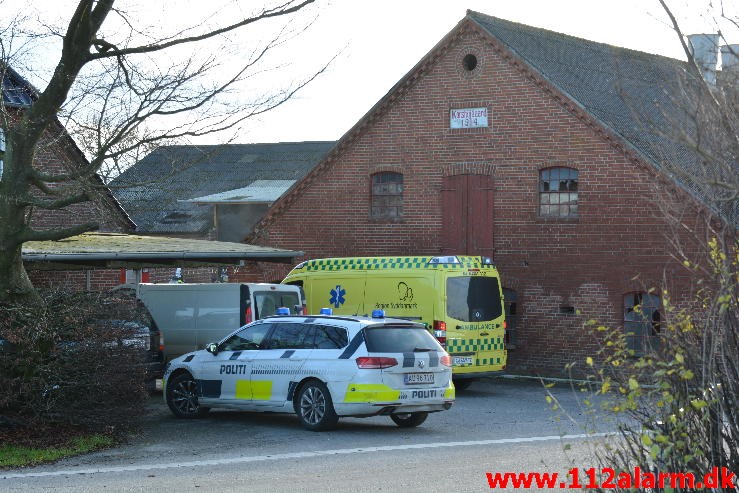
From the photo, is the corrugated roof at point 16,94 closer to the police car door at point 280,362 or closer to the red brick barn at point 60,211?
the red brick barn at point 60,211

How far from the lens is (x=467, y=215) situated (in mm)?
27109

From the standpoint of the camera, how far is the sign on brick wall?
27.1m

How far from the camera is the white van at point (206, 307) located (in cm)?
2105

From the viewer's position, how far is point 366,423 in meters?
16.8

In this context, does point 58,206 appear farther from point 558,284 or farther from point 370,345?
point 558,284

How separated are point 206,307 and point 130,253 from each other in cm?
254

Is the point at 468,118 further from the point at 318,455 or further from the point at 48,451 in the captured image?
the point at 48,451

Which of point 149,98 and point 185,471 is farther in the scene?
point 149,98

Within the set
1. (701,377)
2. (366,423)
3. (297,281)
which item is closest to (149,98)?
(366,423)

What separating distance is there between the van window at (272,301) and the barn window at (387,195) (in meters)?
7.46

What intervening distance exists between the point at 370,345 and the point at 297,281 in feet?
29.6

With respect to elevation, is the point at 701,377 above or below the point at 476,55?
below

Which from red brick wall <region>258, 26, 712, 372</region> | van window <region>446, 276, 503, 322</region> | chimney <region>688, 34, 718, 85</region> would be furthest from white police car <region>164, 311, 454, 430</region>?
red brick wall <region>258, 26, 712, 372</region>

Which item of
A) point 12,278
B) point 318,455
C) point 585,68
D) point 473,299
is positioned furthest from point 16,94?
point 585,68
